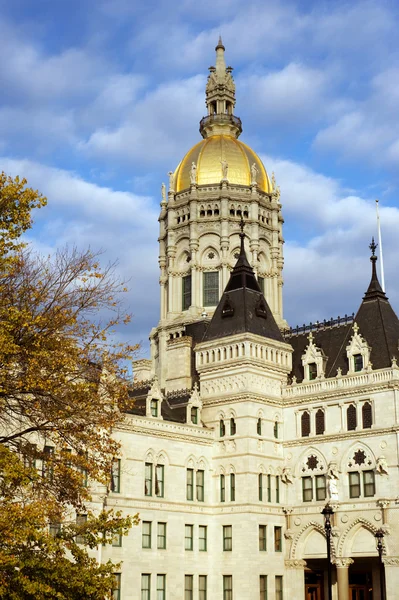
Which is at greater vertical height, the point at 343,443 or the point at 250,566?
the point at 343,443

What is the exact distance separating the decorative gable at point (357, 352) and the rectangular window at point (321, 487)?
24.6 ft

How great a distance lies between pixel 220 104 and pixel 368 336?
40266mm

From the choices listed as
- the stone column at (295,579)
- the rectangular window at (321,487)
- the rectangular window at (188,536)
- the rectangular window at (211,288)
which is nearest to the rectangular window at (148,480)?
the rectangular window at (188,536)

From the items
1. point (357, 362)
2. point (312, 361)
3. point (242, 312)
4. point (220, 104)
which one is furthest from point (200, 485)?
point (220, 104)

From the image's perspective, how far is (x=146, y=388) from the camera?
2820 inches

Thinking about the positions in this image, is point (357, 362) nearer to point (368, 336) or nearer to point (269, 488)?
point (368, 336)

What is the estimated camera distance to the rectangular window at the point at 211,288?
80.6 meters

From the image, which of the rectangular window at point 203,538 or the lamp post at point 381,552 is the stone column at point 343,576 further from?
the rectangular window at point 203,538

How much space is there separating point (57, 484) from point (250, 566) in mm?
31064

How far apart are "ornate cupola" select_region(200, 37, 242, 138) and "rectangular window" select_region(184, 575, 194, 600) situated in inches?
1922

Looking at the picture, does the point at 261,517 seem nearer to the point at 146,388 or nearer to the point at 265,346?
the point at 265,346

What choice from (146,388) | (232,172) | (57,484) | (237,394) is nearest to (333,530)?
(237,394)

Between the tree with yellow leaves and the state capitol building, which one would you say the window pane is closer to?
the state capitol building

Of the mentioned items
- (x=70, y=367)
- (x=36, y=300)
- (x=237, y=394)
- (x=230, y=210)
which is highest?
(x=230, y=210)
